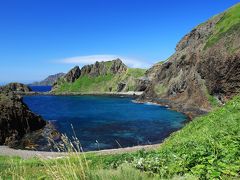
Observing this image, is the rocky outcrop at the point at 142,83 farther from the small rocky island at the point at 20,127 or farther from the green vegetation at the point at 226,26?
the small rocky island at the point at 20,127

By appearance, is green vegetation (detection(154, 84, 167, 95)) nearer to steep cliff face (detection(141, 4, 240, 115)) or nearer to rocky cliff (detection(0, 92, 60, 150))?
steep cliff face (detection(141, 4, 240, 115))

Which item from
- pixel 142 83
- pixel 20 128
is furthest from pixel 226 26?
pixel 20 128

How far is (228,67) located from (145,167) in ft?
280

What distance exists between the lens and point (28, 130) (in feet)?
237

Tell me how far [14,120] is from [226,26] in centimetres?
8807

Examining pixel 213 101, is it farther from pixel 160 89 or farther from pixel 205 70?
pixel 160 89

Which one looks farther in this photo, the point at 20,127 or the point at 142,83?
the point at 142,83

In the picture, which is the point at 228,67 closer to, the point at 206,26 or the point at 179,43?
the point at 206,26

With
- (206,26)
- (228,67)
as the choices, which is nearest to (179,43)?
(206,26)

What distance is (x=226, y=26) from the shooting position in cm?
12250

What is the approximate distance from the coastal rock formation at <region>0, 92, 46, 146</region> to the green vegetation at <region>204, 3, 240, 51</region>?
6870 centimetres

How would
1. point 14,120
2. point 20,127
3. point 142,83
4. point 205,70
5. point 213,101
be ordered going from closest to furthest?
point 14,120 < point 20,127 < point 213,101 < point 205,70 < point 142,83

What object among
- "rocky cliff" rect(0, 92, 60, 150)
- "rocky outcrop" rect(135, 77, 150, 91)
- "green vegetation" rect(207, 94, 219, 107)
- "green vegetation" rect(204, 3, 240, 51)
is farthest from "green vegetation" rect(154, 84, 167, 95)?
"rocky cliff" rect(0, 92, 60, 150)

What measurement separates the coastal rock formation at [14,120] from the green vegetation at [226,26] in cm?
6870
